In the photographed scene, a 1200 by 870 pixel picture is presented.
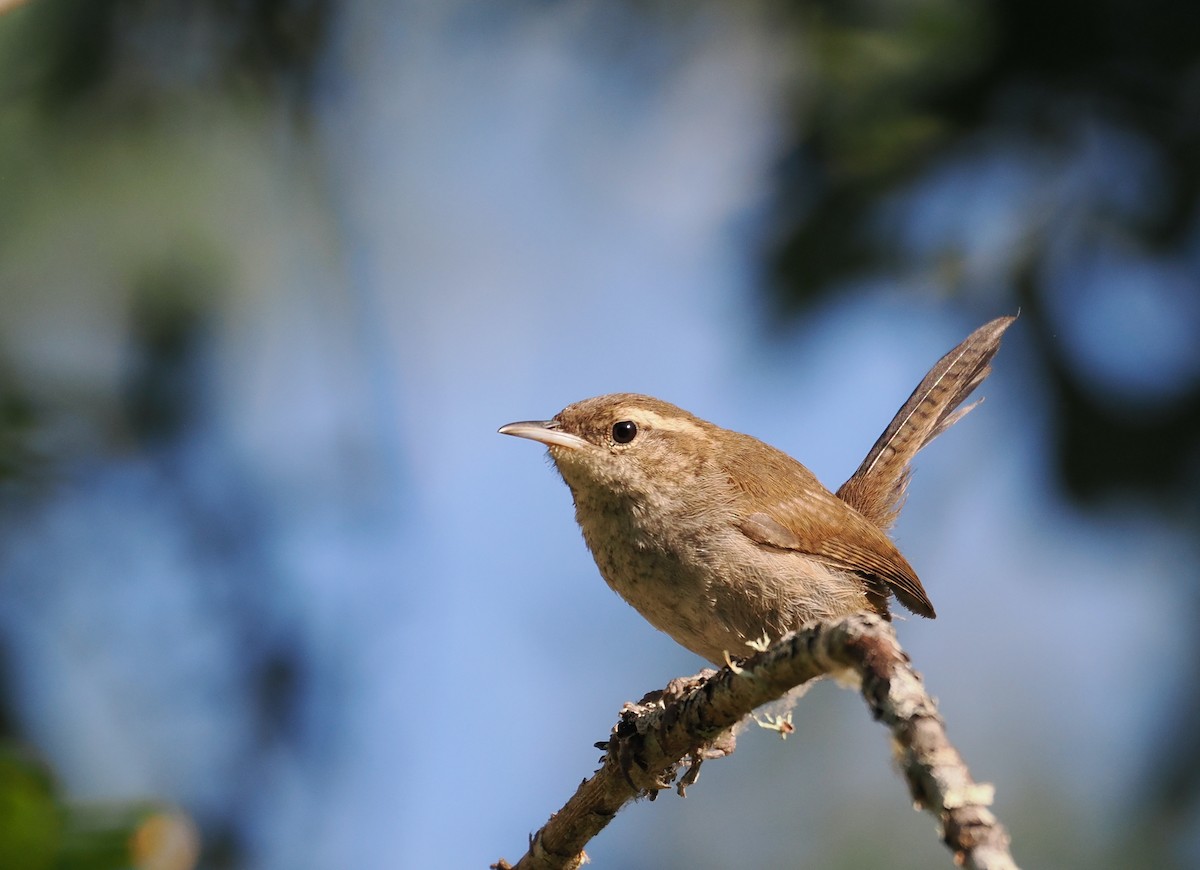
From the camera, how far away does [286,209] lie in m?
5.14

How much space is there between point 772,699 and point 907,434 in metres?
2.28

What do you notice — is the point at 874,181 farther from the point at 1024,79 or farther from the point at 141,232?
the point at 141,232

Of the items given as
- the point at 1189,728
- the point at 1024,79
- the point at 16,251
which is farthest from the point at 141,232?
the point at 1189,728

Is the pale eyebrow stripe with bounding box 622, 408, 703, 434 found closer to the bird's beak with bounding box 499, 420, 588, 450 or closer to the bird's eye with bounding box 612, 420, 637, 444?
the bird's eye with bounding box 612, 420, 637, 444

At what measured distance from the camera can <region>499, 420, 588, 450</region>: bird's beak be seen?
3.80 metres

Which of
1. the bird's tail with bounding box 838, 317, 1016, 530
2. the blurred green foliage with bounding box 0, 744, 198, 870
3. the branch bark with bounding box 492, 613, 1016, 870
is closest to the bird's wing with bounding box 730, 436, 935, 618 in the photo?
the bird's tail with bounding box 838, 317, 1016, 530

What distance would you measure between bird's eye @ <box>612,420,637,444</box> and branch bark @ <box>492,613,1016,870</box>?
97 centimetres

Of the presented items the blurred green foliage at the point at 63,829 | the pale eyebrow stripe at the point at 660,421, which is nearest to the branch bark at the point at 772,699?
the blurred green foliage at the point at 63,829

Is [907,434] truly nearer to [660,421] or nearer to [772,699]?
[660,421]

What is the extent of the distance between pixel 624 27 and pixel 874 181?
148 centimetres

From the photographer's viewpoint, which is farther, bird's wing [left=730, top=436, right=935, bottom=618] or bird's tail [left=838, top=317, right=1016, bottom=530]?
bird's tail [left=838, top=317, right=1016, bottom=530]

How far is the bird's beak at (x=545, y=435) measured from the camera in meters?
3.80

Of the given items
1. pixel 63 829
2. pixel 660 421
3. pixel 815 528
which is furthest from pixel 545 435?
pixel 63 829

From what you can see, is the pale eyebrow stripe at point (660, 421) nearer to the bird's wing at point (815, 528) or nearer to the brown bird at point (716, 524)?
the brown bird at point (716, 524)
